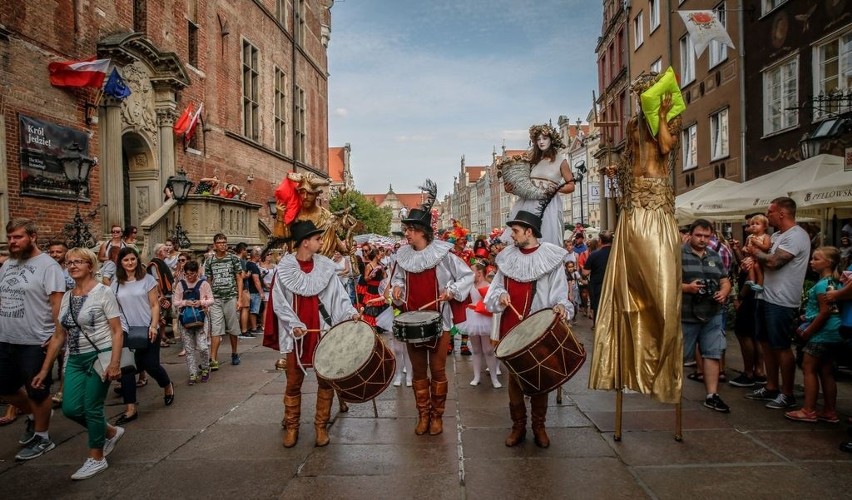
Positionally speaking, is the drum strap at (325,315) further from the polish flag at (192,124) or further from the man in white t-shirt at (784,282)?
the polish flag at (192,124)

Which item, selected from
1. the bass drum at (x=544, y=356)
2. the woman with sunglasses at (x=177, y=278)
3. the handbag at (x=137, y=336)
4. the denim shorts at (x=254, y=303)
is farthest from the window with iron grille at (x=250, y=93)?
the bass drum at (x=544, y=356)

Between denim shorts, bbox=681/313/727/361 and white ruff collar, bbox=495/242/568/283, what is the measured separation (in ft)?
6.12

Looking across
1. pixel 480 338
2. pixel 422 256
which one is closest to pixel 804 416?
pixel 480 338

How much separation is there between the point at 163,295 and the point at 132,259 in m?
2.66

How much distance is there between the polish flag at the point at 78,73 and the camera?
11977 mm

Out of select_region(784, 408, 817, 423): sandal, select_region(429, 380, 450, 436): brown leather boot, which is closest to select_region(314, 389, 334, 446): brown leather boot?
select_region(429, 380, 450, 436): brown leather boot

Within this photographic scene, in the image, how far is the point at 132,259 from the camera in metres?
6.23

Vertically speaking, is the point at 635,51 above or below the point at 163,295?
above

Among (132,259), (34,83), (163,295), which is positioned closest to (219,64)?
(34,83)

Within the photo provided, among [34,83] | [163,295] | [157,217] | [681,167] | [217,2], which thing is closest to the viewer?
[163,295]

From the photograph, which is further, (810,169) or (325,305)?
(810,169)

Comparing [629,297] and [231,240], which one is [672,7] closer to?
[231,240]

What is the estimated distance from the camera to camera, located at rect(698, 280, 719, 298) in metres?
5.50

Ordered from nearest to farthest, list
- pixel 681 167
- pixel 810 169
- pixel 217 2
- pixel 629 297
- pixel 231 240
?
1. pixel 629 297
2. pixel 810 169
3. pixel 231 240
4. pixel 217 2
5. pixel 681 167
